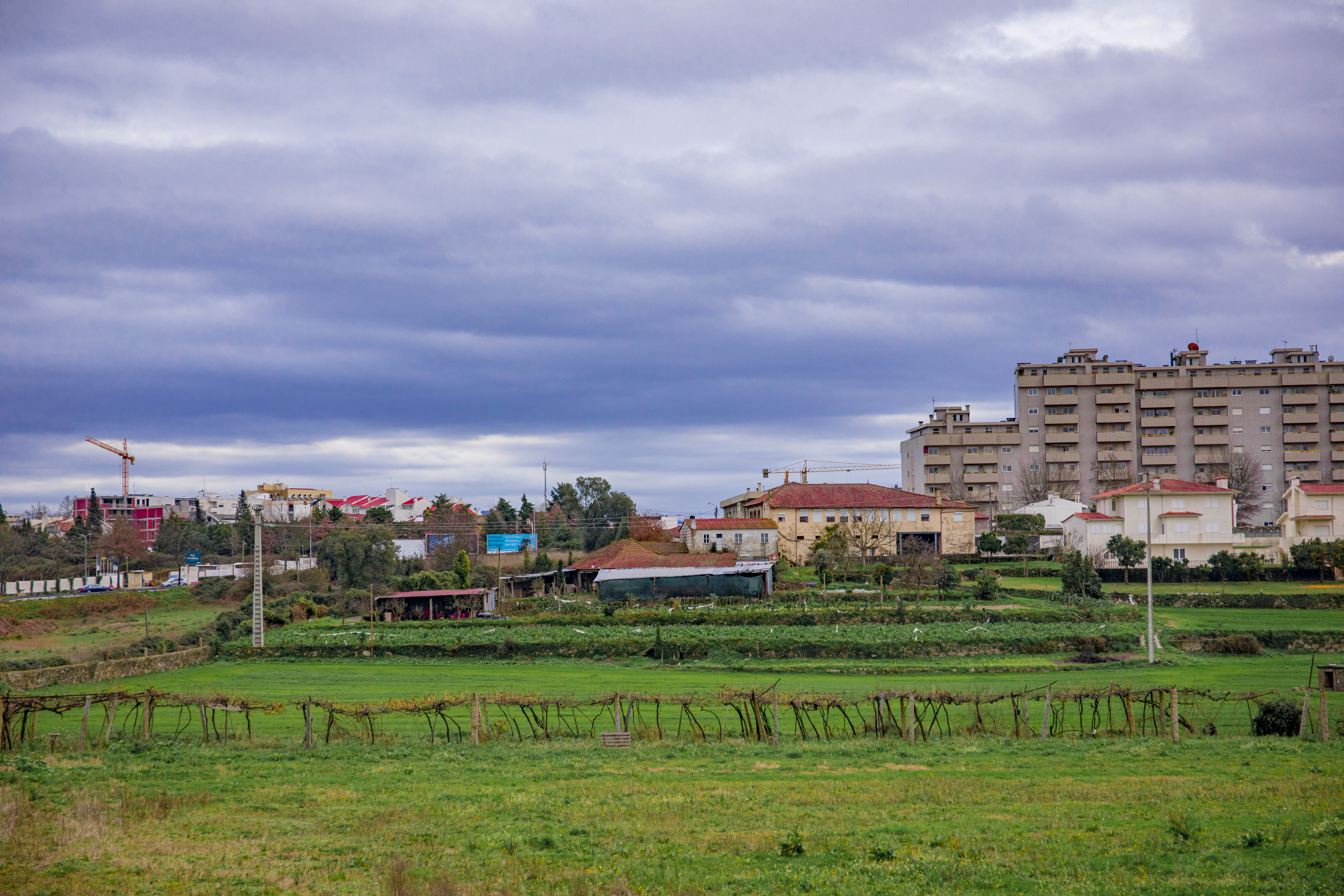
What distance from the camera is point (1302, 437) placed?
113062 millimetres

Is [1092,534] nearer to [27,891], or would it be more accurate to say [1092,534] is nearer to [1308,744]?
[1308,744]

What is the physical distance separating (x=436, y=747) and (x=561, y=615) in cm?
3397

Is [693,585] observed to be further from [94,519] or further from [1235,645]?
[94,519]

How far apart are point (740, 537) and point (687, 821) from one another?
2724 inches

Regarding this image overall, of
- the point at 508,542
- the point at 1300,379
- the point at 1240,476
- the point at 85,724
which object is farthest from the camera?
the point at 1300,379

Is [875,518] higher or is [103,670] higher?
[875,518]

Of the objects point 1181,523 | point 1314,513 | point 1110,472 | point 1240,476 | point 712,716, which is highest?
point 1110,472

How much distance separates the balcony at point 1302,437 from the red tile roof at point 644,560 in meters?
74.5

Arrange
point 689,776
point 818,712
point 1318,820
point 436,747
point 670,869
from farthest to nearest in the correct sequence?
point 818,712 → point 436,747 → point 689,776 → point 1318,820 → point 670,869

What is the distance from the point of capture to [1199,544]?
74.3m

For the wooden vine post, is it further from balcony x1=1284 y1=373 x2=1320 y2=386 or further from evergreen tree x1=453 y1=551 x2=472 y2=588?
balcony x1=1284 y1=373 x2=1320 y2=386

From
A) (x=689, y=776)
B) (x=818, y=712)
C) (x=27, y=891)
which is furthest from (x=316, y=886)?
(x=818, y=712)

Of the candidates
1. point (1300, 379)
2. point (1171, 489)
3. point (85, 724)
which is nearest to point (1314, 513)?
point (1171, 489)

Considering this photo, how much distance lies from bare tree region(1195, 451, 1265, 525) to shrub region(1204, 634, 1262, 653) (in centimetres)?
6810
